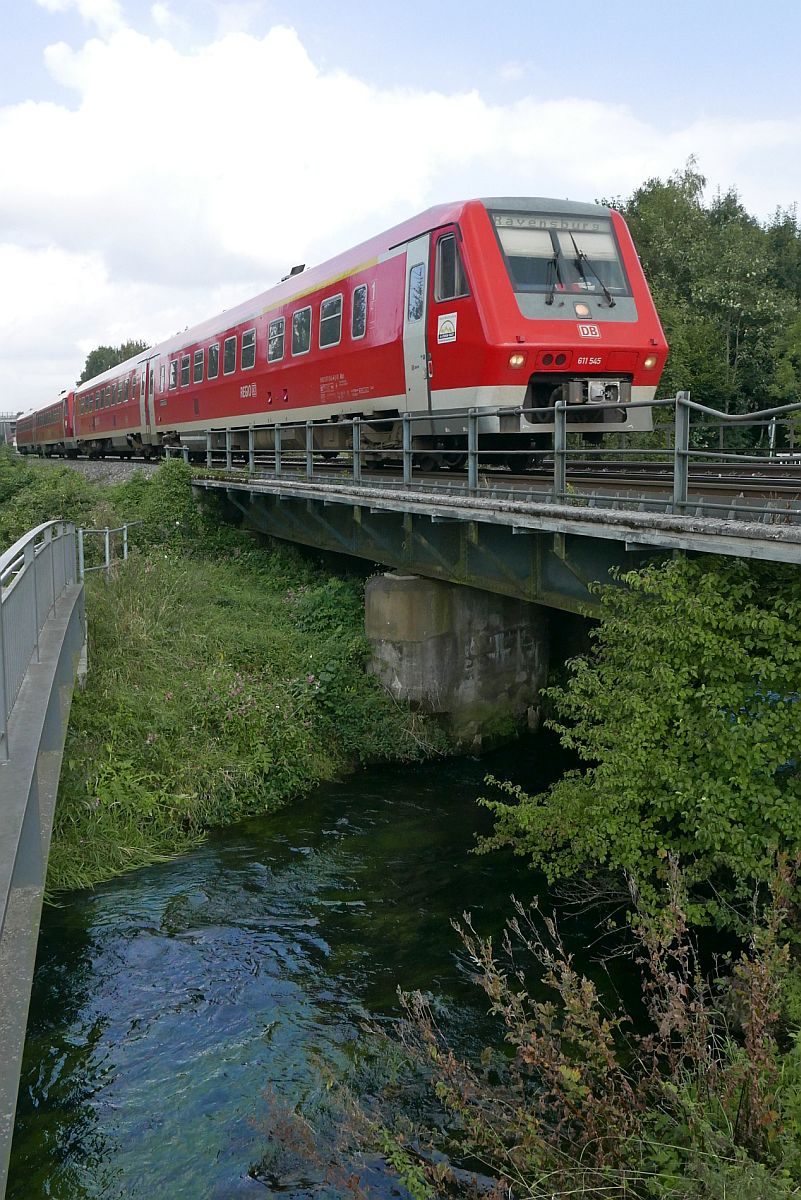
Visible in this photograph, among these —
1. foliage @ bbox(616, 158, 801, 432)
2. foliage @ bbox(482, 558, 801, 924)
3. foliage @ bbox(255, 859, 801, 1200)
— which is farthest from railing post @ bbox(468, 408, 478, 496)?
foliage @ bbox(616, 158, 801, 432)

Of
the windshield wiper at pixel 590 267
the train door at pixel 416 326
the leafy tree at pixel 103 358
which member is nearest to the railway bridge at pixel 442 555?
the train door at pixel 416 326

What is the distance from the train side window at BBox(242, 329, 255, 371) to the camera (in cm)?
1869

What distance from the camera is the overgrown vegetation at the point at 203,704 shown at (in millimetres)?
10128

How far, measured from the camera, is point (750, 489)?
862cm

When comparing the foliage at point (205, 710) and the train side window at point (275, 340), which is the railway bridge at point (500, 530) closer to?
the foliage at point (205, 710)

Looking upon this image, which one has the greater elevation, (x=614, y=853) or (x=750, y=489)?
(x=750, y=489)

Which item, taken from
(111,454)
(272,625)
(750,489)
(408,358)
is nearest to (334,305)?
(408,358)

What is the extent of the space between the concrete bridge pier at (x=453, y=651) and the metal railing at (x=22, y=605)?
14.7 ft

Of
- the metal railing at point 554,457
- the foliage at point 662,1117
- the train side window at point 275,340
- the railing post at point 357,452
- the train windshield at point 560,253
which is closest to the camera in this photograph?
the foliage at point 662,1117

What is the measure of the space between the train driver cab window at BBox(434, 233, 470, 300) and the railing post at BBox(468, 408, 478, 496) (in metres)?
2.23

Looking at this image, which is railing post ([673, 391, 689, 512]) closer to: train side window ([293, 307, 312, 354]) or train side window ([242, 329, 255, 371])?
train side window ([293, 307, 312, 354])

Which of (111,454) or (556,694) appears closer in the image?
(556,694)

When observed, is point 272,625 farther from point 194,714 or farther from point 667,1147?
point 667,1147

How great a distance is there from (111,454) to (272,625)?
23.0 m
